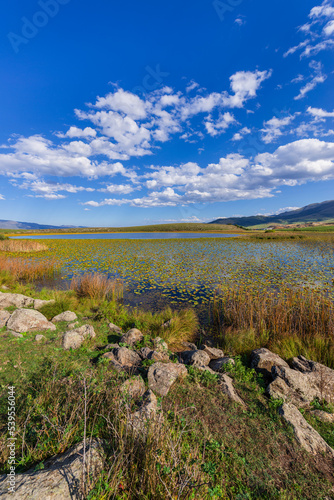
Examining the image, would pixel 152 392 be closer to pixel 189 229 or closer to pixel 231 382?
pixel 231 382

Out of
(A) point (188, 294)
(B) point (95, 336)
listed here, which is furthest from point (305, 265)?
(B) point (95, 336)

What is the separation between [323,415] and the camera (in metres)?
4.16

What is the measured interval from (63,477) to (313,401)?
5.02 m

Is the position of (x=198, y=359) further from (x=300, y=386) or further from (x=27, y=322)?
(x=27, y=322)

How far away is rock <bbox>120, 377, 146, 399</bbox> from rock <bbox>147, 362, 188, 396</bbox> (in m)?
0.24

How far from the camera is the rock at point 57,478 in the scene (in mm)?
2184

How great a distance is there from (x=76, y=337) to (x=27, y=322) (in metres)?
2.03

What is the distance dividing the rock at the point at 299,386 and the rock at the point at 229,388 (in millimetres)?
733

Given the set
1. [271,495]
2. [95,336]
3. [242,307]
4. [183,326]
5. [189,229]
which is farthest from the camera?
[189,229]

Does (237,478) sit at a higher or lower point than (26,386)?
lower

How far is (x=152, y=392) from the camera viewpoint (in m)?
4.13

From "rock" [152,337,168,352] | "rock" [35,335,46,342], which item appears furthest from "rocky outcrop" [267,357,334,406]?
"rock" [35,335,46,342]

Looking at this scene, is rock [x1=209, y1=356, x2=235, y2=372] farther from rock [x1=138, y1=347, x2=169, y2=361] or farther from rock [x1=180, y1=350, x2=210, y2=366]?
rock [x1=138, y1=347, x2=169, y2=361]

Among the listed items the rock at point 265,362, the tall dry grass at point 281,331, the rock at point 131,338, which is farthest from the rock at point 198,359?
the rock at point 131,338
